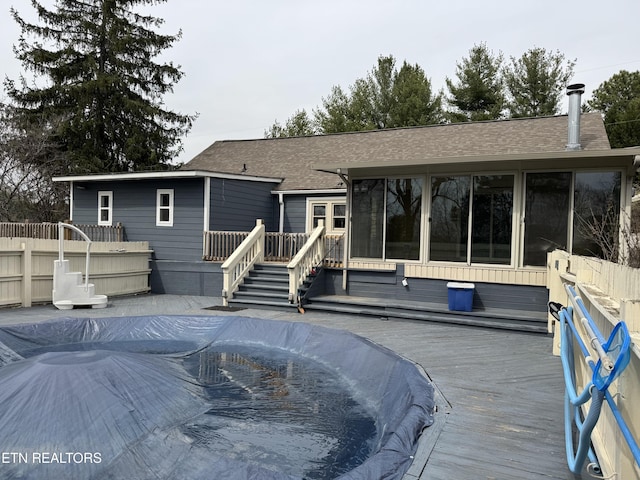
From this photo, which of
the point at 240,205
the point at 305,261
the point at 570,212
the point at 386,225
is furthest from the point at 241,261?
the point at 570,212

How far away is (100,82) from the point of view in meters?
22.0

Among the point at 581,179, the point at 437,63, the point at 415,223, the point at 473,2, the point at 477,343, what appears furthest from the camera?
the point at 437,63

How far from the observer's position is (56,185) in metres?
21.0

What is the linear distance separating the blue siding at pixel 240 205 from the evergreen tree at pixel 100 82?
36.0ft

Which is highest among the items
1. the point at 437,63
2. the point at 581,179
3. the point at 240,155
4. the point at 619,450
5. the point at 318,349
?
the point at 437,63

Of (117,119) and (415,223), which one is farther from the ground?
(117,119)

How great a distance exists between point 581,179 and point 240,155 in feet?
39.3

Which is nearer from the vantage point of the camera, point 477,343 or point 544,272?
point 477,343

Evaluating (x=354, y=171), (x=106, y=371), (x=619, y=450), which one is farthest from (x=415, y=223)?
(x=619, y=450)

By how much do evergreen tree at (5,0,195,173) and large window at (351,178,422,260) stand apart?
622 inches

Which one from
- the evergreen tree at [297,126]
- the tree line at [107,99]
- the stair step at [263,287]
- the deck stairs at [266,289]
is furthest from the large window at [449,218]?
the evergreen tree at [297,126]

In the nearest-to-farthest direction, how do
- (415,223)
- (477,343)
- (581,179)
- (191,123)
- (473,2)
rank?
(477,343) → (581,179) → (415,223) → (473,2) → (191,123)

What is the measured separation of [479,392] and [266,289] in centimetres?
643

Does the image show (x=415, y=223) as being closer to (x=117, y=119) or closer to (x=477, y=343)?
(x=477, y=343)
